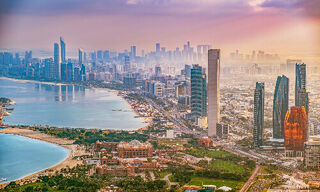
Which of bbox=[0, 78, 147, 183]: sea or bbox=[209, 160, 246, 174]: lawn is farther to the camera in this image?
bbox=[0, 78, 147, 183]: sea

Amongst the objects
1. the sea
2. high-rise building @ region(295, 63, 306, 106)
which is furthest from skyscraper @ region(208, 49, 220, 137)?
the sea

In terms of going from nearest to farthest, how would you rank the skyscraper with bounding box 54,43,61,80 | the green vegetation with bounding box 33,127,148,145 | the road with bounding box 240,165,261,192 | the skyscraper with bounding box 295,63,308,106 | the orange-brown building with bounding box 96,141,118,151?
the road with bounding box 240,165,261,192, the orange-brown building with bounding box 96,141,118,151, the skyscraper with bounding box 295,63,308,106, the green vegetation with bounding box 33,127,148,145, the skyscraper with bounding box 54,43,61,80

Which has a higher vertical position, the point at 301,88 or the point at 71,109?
the point at 301,88

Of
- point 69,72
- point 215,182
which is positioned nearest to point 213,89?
point 215,182

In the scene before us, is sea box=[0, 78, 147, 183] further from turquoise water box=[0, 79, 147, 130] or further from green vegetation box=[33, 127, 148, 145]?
green vegetation box=[33, 127, 148, 145]

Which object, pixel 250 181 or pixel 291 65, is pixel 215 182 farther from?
pixel 291 65

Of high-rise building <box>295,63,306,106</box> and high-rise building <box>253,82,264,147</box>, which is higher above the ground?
high-rise building <box>295,63,306,106</box>

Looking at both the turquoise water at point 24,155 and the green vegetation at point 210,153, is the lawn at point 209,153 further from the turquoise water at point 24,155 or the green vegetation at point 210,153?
the turquoise water at point 24,155
